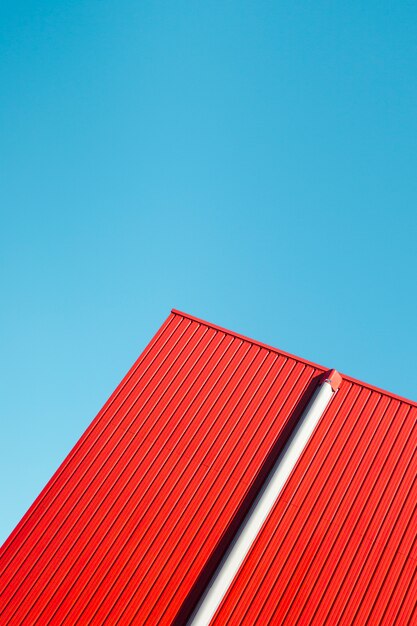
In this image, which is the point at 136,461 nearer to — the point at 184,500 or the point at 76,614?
the point at 184,500

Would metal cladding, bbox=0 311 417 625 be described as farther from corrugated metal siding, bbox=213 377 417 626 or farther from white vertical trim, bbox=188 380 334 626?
white vertical trim, bbox=188 380 334 626

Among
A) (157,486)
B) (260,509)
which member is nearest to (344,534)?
(260,509)

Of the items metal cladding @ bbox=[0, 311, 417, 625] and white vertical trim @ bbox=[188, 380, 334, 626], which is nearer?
white vertical trim @ bbox=[188, 380, 334, 626]

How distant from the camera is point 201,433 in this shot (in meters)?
13.4

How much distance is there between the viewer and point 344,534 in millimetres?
11648

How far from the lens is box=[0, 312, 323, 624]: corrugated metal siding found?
11.3 m

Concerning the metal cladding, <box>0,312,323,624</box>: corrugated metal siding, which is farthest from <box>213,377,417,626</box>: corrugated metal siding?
<box>0,312,323,624</box>: corrugated metal siding

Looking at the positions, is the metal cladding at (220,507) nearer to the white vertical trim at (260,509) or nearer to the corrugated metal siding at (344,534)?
the corrugated metal siding at (344,534)

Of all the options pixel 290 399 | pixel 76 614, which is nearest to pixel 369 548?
pixel 290 399

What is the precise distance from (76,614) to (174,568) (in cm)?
191

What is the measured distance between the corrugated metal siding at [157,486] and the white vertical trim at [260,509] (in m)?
0.35

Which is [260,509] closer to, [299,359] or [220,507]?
[220,507]

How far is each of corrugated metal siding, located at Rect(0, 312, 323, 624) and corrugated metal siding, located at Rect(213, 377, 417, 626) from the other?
31.0 inches

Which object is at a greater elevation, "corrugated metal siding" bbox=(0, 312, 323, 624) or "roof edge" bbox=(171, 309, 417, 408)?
"roof edge" bbox=(171, 309, 417, 408)
